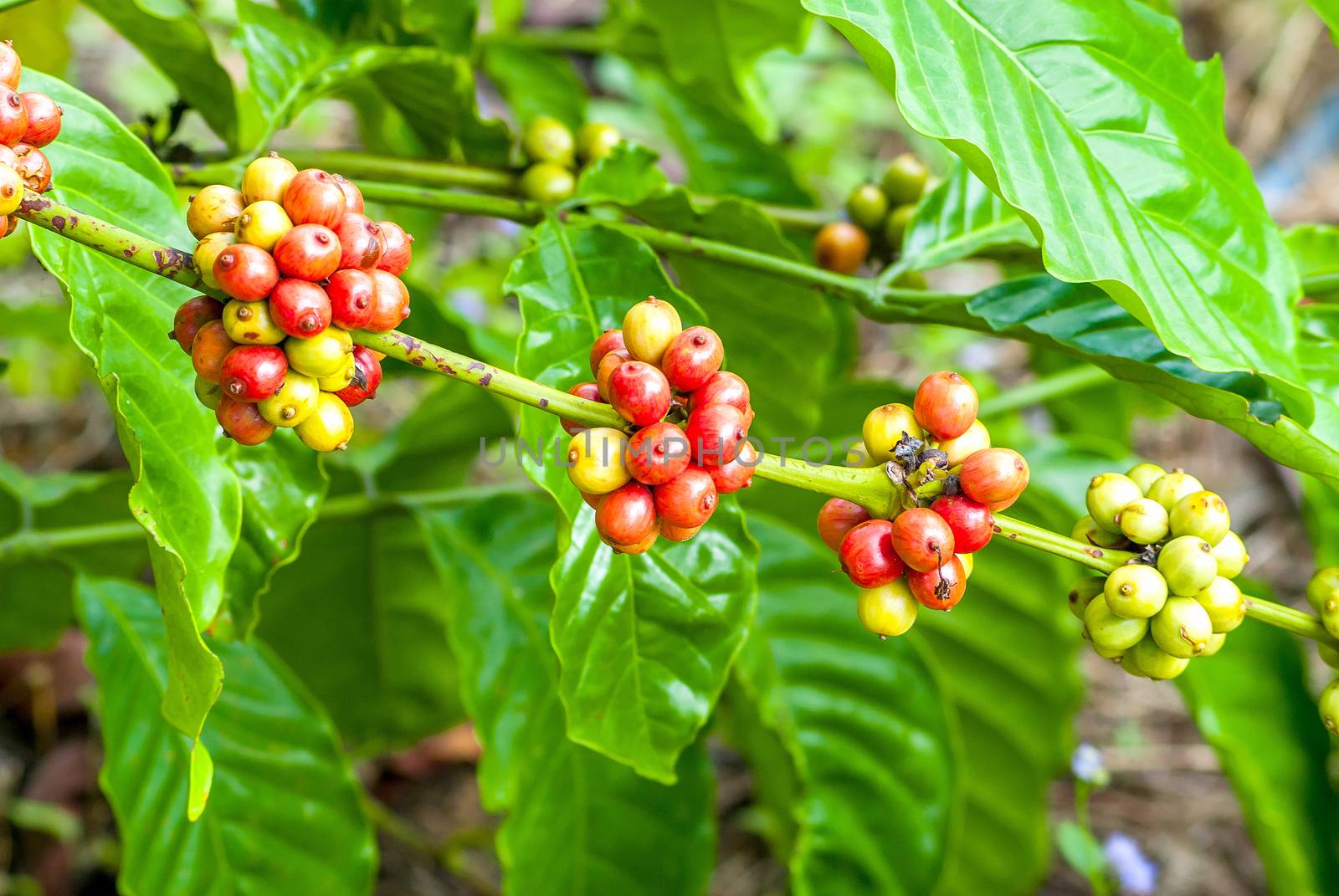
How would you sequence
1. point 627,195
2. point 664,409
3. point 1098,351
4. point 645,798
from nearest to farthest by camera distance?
1. point 664,409
2. point 1098,351
3. point 627,195
4. point 645,798

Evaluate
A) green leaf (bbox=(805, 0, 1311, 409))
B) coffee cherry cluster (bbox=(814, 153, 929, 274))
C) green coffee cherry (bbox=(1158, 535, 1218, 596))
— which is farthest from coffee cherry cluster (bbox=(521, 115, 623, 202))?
green coffee cherry (bbox=(1158, 535, 1218, 596))

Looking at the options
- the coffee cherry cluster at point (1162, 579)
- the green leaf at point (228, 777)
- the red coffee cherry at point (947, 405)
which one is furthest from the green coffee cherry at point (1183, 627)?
the green leaf at point (228, 777)

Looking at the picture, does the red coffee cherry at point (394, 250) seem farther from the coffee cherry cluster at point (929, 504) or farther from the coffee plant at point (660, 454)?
the coffee cherry cluster at point (929, 504)

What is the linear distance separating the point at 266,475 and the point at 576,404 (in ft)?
2.10

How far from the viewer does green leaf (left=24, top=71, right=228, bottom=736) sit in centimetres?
98

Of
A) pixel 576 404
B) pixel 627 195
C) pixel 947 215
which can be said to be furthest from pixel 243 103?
pixel 576 404

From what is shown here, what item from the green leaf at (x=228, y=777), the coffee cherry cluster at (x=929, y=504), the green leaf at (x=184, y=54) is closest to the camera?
the coffee cherry cluster at (x=929, y=504)

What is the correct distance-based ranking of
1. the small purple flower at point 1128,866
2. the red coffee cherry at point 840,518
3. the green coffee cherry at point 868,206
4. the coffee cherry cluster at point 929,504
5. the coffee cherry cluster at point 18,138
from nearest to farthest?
the coffee cherry cluster at point 18,138, the coffee cherry cluster at point 929,504, the red coffee cherry at point 840,518, the green coffee cherry at point 868,206, the small purple flower at point 1128,866

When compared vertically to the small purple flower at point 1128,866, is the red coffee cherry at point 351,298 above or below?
above

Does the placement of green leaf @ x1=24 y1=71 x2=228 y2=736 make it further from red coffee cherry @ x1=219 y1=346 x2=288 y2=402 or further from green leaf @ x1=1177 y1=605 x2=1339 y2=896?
green leaf @ x1=1177 y1=605 x2=1339 y2=896

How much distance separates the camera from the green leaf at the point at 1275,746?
166cm

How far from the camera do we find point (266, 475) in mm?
1317

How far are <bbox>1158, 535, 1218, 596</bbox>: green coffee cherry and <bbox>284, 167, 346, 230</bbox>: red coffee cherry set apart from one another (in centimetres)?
75

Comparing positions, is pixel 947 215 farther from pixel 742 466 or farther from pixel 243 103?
pixel 243 103
